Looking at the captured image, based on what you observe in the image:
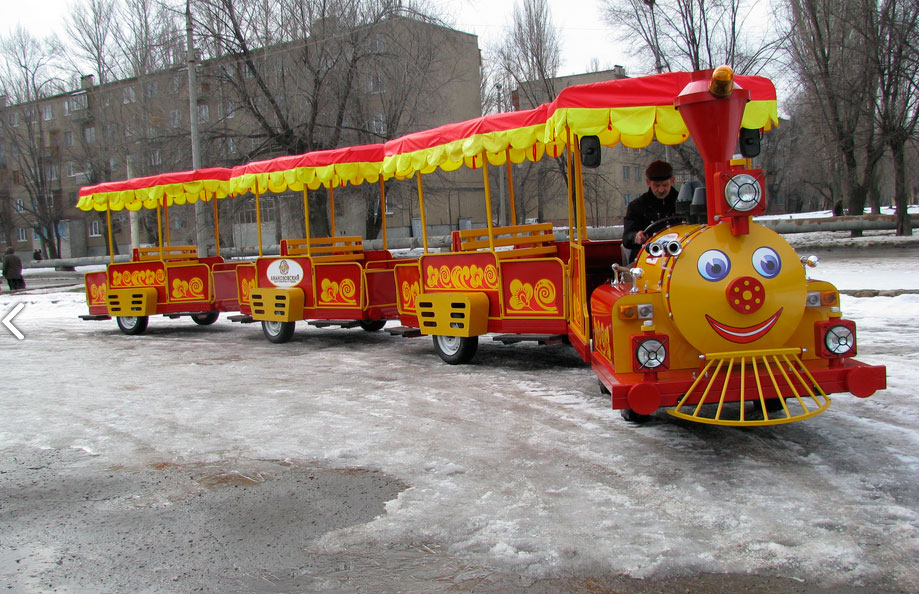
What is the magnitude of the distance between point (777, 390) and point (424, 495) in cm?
232

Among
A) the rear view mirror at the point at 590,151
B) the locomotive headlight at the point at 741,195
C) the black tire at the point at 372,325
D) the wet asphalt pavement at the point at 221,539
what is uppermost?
the rear view mirror at the point at 590,151

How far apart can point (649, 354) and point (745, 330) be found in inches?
24.9

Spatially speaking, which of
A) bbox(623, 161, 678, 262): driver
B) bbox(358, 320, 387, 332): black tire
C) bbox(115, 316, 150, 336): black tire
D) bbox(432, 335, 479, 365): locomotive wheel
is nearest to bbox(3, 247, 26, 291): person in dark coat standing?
bbox(115, 316, 150, 336): black tire

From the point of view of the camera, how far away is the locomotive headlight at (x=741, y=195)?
16.0 feet

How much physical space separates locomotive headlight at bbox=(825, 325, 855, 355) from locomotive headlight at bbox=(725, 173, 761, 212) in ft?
3.36

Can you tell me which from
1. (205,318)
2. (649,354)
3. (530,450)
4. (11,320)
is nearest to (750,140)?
(649,354)

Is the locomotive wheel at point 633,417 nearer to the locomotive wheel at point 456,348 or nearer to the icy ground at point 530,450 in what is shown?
the icy ground at point 530,450

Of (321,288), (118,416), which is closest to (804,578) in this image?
(118,416)

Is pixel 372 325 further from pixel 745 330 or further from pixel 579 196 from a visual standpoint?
pixel 745 330

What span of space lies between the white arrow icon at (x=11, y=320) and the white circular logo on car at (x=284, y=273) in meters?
5.00

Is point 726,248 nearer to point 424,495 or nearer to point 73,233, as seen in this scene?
point 424,495

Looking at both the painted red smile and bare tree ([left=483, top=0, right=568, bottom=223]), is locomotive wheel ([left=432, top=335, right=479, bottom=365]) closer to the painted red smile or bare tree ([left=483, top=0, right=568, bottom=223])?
the painted red smile

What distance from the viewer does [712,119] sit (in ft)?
16.9

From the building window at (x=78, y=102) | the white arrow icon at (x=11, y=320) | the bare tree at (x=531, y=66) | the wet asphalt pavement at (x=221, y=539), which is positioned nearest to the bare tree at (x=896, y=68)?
the bare tree at (x=531, y=66)
